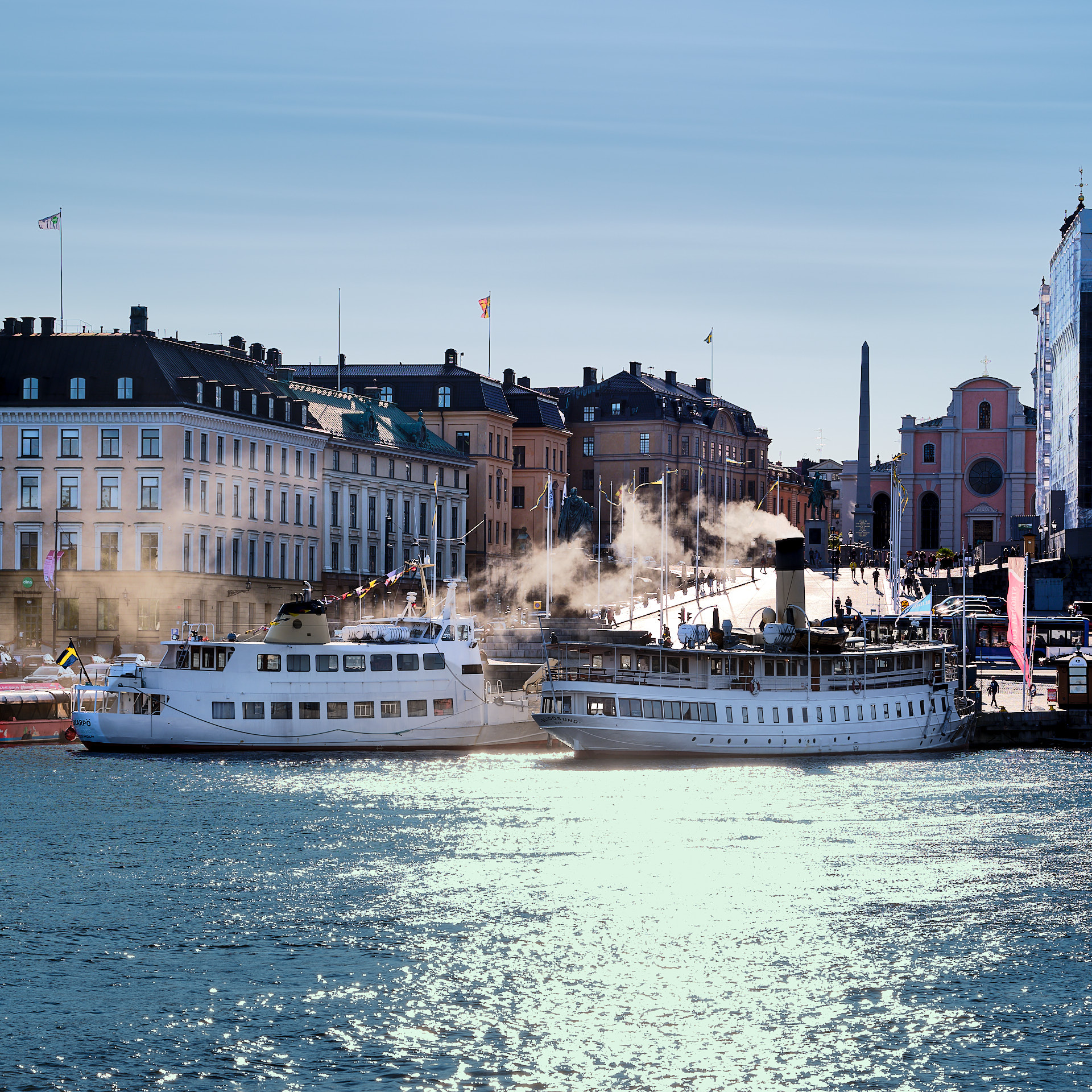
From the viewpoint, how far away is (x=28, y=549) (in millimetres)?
120312

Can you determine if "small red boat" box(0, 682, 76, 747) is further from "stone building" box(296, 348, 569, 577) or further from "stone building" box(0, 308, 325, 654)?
"stone building" box(296, 348, 569, 577)

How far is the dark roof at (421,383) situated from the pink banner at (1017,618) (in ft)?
279

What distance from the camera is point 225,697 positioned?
267 feet

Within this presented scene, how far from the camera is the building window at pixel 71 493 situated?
120750mm

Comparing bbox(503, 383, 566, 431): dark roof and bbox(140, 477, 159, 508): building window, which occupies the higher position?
bbox(503, 383, 566, 431): dark roof

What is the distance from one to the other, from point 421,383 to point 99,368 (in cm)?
5798

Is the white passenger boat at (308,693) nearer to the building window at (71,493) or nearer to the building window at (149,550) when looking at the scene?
the building window at (149,550)

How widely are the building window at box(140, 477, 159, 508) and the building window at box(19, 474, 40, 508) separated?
23.0ft

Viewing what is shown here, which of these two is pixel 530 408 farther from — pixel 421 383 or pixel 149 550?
pixel 149 550

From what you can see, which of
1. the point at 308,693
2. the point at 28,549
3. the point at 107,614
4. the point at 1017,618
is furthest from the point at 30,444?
the point at 1017,618

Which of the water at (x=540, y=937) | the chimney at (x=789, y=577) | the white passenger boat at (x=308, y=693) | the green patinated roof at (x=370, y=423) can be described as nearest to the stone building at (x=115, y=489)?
the green patinated roof at (x=370, y=423)

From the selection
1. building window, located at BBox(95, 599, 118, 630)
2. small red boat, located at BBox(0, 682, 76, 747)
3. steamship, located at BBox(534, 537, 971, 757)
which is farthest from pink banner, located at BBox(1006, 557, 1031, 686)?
building window, located at BBox(95, 599, 118, 630)

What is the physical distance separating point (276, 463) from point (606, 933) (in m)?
91.9

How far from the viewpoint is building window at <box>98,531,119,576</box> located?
119 metres
